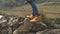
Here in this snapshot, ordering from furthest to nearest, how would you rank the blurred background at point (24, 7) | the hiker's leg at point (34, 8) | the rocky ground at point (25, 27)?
the blurred background at point (24, 7)
the hiker's leg at point (34, 8)
the rocky ground at point (25, 27)

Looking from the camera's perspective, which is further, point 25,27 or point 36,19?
point 36,19

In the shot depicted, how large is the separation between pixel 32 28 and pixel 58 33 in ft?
1.75

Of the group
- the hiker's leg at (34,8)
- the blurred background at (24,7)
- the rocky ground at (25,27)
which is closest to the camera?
the rocky ground at (25,27)

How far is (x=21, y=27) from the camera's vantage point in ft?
12.8

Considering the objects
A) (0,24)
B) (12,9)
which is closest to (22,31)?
(0,24)

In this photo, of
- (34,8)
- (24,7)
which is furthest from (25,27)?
(24,7)

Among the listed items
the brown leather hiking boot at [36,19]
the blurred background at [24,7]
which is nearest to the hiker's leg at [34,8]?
the brown leather hiking boot at [36,19]

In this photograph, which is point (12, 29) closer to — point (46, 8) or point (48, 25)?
point (48, 25)

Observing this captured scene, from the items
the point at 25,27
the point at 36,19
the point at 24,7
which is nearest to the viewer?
the point at 25,27

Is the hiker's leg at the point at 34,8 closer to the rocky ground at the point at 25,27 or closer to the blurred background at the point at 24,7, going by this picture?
the rocky ground at the point at 25,27

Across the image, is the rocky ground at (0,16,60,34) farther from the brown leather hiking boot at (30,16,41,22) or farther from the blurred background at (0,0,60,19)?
the blurred background at (0,0,60,19)

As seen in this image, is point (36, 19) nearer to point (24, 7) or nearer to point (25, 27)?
point (25, 27)

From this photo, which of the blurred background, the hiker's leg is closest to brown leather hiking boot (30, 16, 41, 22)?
the hiker's leg

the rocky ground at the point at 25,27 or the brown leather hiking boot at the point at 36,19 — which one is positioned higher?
the brown leather hiking boot at the point at 36,19
